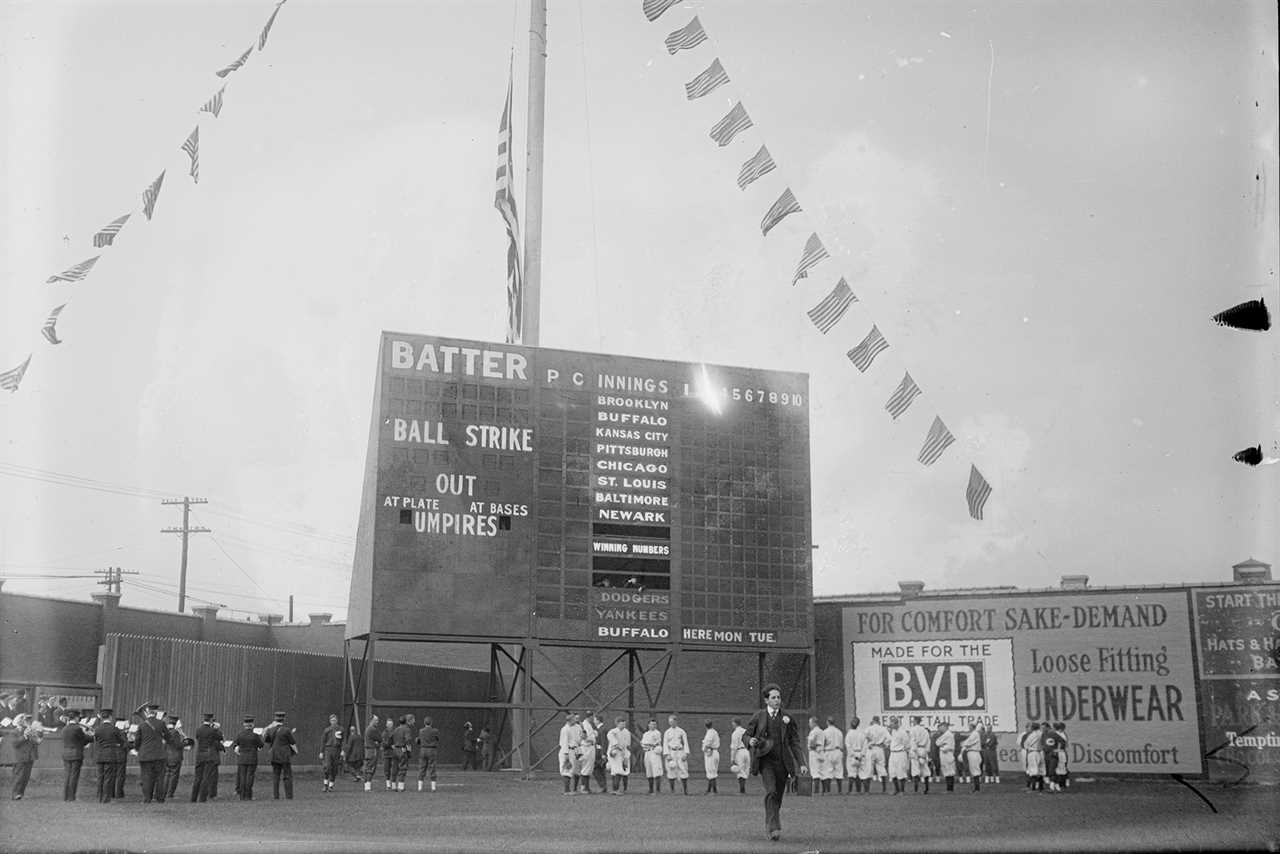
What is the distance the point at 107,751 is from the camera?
21062 mm

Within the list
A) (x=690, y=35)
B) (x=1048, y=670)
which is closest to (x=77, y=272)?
(x=690, y=35)

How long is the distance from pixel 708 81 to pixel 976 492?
29.9 feet

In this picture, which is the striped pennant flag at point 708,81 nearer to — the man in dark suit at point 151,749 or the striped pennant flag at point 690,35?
the striped pennant flag at point 690,35

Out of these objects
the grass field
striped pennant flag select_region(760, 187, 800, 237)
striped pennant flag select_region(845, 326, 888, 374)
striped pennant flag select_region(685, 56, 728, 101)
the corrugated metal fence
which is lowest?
the grass field

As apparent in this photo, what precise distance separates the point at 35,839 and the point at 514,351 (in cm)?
1429

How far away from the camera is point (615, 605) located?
86.9 feet

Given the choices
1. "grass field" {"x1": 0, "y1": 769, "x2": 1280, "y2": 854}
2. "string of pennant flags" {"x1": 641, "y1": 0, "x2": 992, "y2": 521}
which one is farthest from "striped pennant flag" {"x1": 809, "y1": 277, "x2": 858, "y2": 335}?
"grass field" {"x1": 0, "y1": 769, "x2": 1280, "y2": 854}

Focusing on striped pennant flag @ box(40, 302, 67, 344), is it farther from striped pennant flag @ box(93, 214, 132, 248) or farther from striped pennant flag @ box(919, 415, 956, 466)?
striped pennant flag @ box(919, 415, 956, 466)

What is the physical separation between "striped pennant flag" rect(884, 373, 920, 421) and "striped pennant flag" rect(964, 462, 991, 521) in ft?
5.51

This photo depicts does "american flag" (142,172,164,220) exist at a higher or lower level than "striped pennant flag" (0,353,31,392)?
higher

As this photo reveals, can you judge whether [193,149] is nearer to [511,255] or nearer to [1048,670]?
[511,255]

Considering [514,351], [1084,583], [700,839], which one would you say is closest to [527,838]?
[700,839]

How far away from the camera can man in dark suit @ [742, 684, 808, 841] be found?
15320 millimetres

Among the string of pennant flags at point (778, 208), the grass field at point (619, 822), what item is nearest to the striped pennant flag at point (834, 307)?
the string of pennant flags at point (778, 208)
